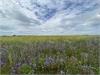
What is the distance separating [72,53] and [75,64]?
1.33 m

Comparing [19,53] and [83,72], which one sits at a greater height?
[19,53]

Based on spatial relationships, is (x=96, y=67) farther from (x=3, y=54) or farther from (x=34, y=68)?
(x=3, y=54)

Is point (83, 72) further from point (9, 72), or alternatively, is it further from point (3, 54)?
point (3, 54)

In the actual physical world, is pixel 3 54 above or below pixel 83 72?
above

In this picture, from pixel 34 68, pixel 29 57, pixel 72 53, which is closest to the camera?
pixel 34 68

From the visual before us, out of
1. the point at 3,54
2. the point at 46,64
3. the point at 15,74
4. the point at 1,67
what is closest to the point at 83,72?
the point at 46,64

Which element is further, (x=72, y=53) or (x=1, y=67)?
(x=72, y=53)

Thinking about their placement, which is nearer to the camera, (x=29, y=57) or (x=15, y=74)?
(x=15, y=74)

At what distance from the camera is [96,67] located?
4758 millimetres

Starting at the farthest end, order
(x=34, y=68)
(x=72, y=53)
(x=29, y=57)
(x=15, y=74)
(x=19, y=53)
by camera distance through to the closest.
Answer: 1. (x=72, y=53)
2. (x=19, y=53)
3. (x=29, y=57)
4. (x=34, y=68)
5. (x=15, y=74)

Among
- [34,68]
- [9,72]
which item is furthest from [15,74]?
[34,68]

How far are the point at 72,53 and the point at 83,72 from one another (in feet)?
5.83

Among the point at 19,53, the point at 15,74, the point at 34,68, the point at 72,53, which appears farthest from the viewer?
the point at 72,53

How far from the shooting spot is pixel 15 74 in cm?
411
